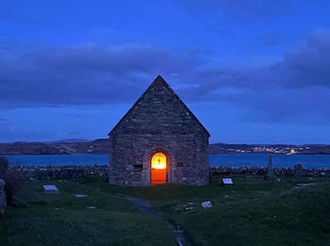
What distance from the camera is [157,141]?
3534cm

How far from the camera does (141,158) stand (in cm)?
3503

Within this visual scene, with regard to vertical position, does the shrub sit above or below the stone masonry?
below

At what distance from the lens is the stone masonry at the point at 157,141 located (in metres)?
34.9

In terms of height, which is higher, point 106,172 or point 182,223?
point 106,172

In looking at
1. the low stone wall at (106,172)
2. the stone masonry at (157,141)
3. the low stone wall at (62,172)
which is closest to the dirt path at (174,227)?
the stone masonry at (157,141)

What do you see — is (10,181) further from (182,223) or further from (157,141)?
(157,141)

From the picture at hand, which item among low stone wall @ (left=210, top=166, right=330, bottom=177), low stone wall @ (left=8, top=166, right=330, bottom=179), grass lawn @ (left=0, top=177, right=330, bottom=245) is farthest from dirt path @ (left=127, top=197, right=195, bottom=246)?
low stone wall @ (left=210, top=166, right=330, bottom=177)

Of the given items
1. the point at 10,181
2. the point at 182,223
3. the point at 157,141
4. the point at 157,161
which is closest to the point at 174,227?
the point at 182,223

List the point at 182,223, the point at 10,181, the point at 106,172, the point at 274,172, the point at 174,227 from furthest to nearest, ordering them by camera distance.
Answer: the point at 274,172, the point at 106,172, the point at 10,181, the point at 182,223, the point at 174,227

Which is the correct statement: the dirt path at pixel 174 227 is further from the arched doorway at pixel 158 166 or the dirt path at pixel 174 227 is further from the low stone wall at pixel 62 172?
the low stone wall at pixel 62 172

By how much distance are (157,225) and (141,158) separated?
16.6 m

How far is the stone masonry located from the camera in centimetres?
3494

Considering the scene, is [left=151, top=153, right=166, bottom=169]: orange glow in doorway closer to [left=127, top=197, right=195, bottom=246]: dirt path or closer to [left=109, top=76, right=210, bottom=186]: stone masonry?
[left=109, top=76, right=210, bottom=186]: stone masonry

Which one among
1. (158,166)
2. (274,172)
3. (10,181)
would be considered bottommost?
(274,172)
